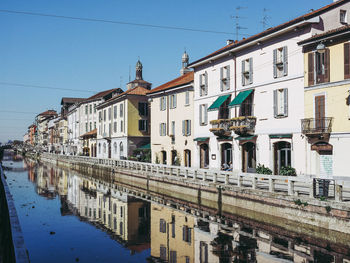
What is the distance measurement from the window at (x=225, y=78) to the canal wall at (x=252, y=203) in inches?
377

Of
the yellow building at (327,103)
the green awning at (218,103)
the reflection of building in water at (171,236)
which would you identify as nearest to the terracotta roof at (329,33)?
the yellow building at (327,103)

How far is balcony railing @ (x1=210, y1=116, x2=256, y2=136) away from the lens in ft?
94.4

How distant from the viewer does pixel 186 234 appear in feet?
58.5

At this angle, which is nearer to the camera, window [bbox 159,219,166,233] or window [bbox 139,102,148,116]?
window [bbox 159,219,166,233]

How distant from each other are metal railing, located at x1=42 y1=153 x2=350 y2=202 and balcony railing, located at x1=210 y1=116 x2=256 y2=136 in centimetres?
352

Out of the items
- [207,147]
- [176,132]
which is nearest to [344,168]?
[207,147]

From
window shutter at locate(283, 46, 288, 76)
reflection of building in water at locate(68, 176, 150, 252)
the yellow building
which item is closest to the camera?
reflection of building in water at locate(68, 176, 150, 252)

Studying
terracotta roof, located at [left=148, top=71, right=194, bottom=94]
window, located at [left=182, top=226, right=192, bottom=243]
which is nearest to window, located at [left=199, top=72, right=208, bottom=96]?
terracotta roof, located at [left=148, top=71, right=194, bottom=94]

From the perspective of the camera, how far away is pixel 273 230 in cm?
1750

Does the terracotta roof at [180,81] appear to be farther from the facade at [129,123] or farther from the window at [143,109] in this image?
the window at [143,109]

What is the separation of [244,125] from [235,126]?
3.36 feet

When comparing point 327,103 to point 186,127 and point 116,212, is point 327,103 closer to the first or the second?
point 116,212

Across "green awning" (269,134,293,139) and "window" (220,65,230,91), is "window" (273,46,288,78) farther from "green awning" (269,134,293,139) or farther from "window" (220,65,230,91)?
"window" (220,65,230,91)

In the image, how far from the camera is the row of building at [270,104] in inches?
882
